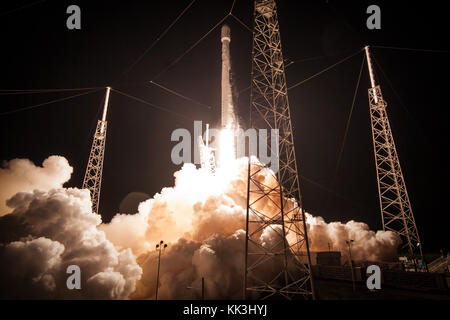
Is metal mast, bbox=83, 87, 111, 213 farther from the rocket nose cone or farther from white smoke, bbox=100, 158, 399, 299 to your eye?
the rocket nose cone

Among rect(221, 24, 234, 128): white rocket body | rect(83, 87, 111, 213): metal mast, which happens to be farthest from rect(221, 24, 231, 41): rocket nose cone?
rect(83, 87, 111, 213): metal mast

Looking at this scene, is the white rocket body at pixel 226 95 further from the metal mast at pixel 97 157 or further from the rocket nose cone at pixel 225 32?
the metal mast at pixel 97 157

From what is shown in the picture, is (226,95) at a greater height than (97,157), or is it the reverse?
(226,95)

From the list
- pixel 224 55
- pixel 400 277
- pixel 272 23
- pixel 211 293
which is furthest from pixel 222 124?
pixel 400 277

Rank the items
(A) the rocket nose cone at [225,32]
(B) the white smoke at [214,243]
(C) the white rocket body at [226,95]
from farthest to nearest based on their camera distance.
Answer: (A) the rocket nose cone at [225,32] < (C) the white rocket body at [226,95] < (B) the white smoke at [214,243]

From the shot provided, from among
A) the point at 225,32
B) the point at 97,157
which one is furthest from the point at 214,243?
the point at 225,32

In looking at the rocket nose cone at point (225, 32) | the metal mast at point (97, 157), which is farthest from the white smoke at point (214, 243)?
the rocket nose cone at point (225, 32)

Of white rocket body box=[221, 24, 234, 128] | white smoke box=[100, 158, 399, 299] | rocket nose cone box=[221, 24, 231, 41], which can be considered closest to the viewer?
white smoke box=[100, 158, 399, 299]

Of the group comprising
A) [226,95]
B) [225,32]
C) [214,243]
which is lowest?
[214,243]

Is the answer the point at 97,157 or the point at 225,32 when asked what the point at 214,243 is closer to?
the point at 97,157

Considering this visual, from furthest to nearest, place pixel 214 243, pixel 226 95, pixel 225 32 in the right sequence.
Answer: pixel 225 32
pixel 226 95
pixel 214 243

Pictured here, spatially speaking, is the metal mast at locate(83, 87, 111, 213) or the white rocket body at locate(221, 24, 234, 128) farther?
the white rocket body at locate(221, 24, 234, 128)

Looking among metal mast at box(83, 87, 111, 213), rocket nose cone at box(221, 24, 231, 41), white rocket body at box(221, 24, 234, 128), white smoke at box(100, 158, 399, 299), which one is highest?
rocket nose cone at box(221, 24, 231, 41)
